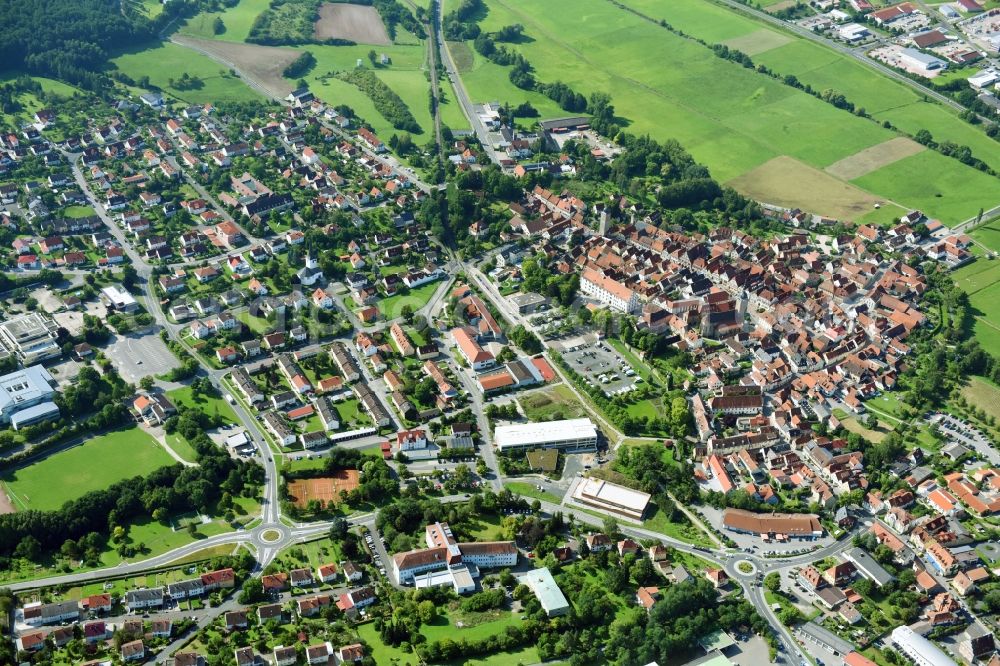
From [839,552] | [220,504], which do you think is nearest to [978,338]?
[839,552]

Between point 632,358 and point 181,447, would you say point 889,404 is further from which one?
point 181,447

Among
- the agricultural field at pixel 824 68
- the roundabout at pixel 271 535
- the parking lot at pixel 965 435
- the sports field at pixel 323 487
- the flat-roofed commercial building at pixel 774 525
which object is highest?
the agricultural field at pixel 824 68

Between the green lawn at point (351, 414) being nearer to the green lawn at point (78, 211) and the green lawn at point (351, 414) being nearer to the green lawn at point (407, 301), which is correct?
the green lawn at point (407, 301)

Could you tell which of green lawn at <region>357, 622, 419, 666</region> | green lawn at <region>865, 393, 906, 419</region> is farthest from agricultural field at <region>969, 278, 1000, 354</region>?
green lawn at <region>357, 622, 419, 666</region>

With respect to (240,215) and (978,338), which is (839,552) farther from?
(240,215)

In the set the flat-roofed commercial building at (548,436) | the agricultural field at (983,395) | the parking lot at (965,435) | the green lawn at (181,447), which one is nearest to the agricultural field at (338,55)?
the flat-roofed commercial building at (548,436)

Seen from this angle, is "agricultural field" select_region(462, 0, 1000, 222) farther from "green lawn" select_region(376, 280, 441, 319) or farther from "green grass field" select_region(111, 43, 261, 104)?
"green lawn" select_region(376, 280, 441, 319)

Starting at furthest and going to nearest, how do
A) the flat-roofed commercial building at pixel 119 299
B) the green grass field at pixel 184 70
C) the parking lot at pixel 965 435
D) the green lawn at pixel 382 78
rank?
the green grass field at pixel 184 70
the green lawn at pixel 382 78
the flat-roofed commercial building at pixel 119 299
the parking lot at pixel 965 435
